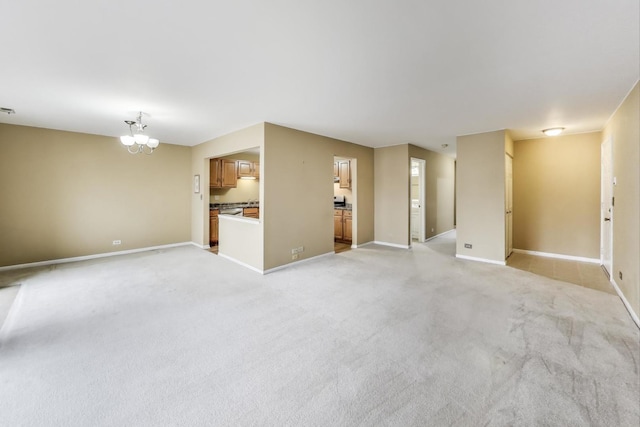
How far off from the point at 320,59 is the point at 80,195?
5634 millimetres

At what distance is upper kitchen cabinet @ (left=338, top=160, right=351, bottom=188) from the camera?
6.72m

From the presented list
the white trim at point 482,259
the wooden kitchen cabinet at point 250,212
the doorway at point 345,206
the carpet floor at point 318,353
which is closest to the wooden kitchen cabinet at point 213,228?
the wooden kitchen cabinet at point 250,212

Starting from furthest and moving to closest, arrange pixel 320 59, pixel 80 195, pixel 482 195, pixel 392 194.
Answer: pixel 392 194, pixel 80 195, pixel 482 195, pixel 320 59

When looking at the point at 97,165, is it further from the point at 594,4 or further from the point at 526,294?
the point at 526,294

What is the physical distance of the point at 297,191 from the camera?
15.8ft

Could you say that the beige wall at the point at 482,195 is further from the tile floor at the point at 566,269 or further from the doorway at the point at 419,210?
the doorway at the point at 419,210

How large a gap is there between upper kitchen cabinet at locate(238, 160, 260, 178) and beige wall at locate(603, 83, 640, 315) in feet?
22.7

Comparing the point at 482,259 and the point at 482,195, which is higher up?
the point at 482,195

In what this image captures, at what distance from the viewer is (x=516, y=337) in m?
2.41

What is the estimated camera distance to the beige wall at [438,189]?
692 centimetres

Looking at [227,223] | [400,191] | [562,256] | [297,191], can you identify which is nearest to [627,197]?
[562,256]

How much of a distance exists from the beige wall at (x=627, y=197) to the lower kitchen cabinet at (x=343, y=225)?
4.54 m

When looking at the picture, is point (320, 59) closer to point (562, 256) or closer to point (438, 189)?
point (562, 256)

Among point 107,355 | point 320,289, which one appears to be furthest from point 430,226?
point 107,355
